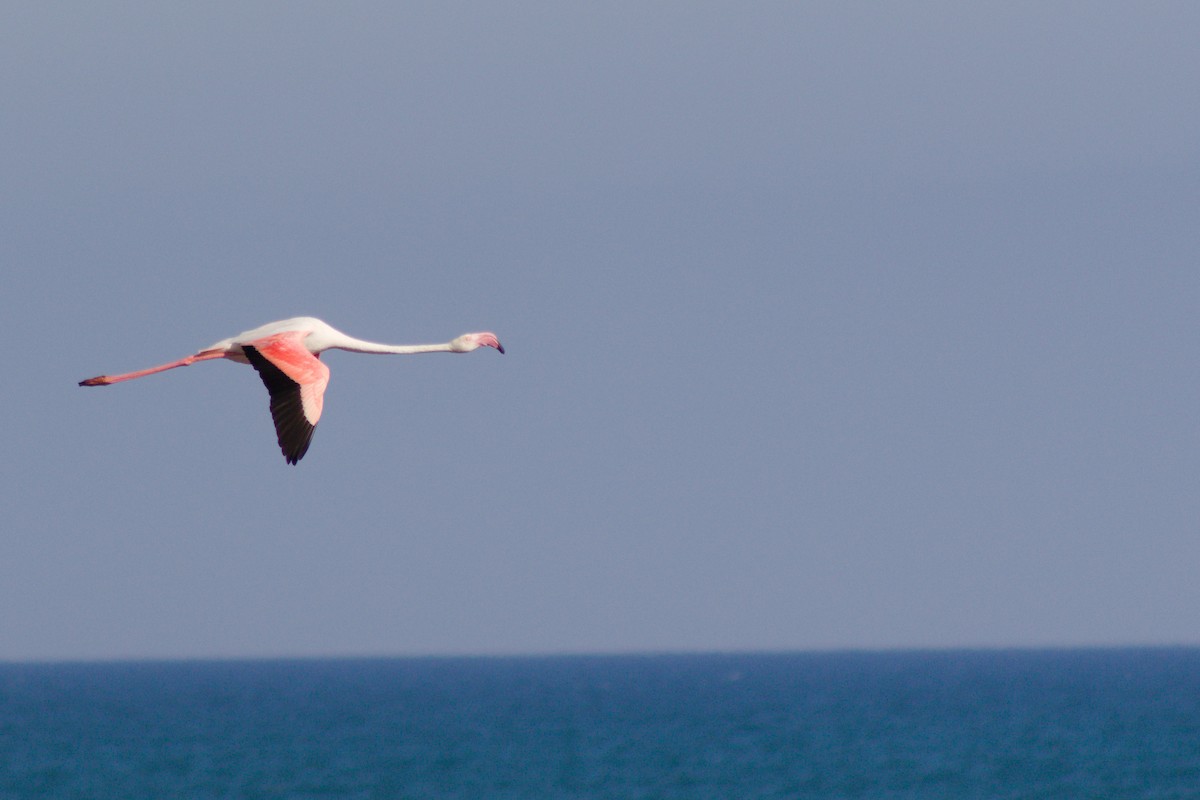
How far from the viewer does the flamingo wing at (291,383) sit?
1764 centimetres

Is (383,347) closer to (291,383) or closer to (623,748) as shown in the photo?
Result: (291,383)

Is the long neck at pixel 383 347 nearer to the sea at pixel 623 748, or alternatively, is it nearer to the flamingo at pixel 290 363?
the flamingo at pixel 290 363

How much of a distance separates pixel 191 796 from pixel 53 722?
60185 mm

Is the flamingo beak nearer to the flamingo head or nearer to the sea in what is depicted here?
the flamingo head

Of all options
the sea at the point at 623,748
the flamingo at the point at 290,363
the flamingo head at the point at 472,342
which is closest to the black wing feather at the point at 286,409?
the flamingo at the point at 290,363

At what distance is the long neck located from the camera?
799 inches

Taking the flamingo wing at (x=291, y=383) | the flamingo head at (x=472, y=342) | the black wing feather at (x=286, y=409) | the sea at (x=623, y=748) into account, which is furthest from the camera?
the sea at (x=623, y=748)

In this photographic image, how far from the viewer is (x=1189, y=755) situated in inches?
Result: 4222

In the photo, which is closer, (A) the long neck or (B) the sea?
(A) the long neck

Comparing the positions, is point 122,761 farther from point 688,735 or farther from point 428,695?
point 428,695

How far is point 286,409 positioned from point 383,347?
3.09m

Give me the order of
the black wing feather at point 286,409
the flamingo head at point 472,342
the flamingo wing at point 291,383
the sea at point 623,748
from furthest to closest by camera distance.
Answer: the sea at point 623,748 → the flamingo head at point 472,342 → the flamingo wing at point 291,383 → the black wing feather at point 286,409

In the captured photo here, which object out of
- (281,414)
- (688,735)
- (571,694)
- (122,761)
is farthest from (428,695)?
(281,414)

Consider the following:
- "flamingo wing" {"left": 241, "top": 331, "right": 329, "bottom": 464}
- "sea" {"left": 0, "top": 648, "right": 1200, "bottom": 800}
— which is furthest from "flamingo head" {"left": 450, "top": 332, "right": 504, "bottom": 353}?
"sea" {"left": 0, "top": 648, "right": 1200, "bottom": 800}
